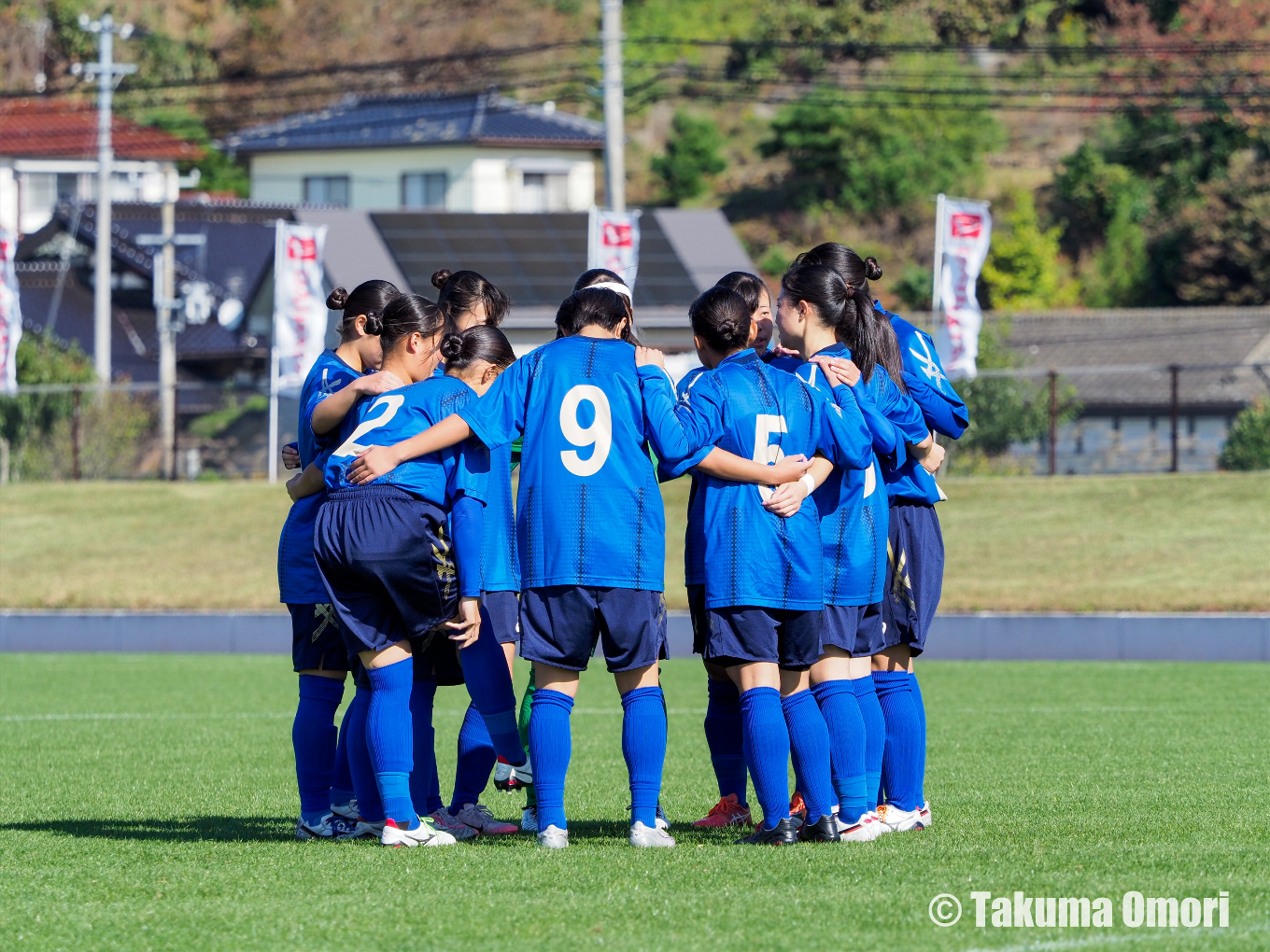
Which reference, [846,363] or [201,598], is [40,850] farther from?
[201,598]

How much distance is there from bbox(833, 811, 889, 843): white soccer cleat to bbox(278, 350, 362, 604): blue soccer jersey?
190 centimetres

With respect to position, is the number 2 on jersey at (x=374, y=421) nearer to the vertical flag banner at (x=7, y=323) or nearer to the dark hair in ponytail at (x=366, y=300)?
the dark hair in ponytail at (x=366, y=300)

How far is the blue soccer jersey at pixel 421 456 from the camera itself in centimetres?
509

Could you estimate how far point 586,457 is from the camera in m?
4.96

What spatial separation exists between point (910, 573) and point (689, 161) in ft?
143

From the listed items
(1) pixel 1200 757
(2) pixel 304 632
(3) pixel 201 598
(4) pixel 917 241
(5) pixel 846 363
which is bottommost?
(3) pixel 201 598

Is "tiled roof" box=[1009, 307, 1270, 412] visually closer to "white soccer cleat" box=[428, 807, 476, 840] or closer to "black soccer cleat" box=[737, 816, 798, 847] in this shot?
"white soccer cleat" box=[428, 807, 476, 840]

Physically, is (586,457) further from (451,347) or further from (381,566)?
(381,566)

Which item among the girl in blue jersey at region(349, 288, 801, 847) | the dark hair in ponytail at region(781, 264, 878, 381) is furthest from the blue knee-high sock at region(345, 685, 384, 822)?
the dark hair in ponytail at region(781, 264, 878, 381)

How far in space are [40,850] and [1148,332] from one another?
3516 cm

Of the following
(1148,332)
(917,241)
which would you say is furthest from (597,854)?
(917,241)

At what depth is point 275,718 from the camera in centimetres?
1014

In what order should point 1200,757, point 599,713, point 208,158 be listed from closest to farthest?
point 1200,757 → point 599,713 → point 208,158

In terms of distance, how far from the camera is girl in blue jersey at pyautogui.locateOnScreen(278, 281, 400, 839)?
5.34 m
